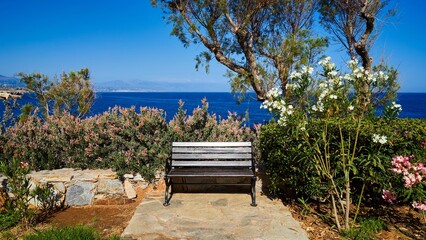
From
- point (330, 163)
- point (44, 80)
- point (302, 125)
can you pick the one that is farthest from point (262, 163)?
point (44, 80)

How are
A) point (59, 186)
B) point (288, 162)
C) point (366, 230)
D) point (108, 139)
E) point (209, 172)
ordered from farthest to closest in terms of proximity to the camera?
point (108, 139)
point (59, 186)
point (209, 172)
point (288, 162)
point (366, 230)

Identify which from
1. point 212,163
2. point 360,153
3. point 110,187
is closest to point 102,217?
point 110,187

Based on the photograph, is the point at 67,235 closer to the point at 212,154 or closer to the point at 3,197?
the point at 3,197

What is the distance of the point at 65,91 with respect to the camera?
12.3 meters

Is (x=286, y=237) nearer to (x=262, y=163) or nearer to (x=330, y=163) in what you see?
(x=330, y=163)

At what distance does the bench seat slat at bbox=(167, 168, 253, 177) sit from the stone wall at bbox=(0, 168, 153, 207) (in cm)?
91

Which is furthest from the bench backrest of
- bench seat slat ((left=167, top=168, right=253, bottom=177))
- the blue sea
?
the blue sea

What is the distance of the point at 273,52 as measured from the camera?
26.6 feet

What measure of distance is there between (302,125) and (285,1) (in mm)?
5103

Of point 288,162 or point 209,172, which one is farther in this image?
point 209,172

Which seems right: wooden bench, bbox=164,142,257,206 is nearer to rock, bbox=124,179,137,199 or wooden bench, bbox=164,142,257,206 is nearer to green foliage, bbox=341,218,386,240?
rock, bbox=124,179,137,199

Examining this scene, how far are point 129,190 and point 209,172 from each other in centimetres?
153

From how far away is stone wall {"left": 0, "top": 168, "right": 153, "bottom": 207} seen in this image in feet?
17.2

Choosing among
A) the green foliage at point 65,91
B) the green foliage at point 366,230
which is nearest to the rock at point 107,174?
the green foliage at point 366,230
